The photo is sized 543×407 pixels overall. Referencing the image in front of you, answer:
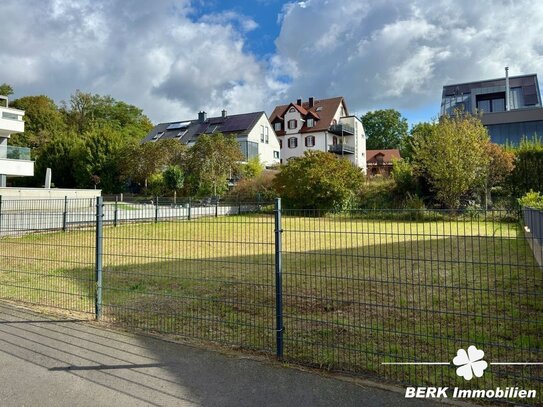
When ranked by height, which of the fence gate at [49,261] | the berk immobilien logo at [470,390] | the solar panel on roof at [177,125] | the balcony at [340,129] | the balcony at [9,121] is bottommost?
the berk immobilien logo at [470,390]

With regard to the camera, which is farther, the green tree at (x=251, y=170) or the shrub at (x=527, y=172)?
the green tree at (x=251, y=170)

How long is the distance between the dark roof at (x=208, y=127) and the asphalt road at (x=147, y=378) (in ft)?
130

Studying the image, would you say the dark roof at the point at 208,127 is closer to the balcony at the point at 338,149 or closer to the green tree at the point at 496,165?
the balcony at the point at 338,149

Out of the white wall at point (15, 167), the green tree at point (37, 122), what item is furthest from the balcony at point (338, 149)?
the green tree at point (37, 122)

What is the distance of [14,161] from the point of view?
2738 cm

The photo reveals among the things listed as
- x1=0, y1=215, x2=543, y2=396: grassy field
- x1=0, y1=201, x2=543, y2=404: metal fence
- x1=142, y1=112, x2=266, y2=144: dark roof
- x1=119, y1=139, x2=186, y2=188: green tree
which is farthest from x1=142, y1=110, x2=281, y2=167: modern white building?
x1=0, y1=201, x2=543, y2=404: metal fence

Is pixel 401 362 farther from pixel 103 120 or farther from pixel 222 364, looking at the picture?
pixel 103 120

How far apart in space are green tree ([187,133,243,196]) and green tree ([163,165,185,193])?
3.74 feet

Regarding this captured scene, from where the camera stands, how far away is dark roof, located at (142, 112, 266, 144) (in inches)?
1743

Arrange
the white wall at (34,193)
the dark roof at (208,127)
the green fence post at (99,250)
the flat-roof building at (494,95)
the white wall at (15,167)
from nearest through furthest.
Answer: the green fence post at (99,250) < the white wall at (34,193) < the white wall at (15,167) < the flat-roof building at (494,95) < the dark roof at (208,127)

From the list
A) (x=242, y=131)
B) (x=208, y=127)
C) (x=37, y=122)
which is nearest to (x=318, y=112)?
(x=242, y=131)

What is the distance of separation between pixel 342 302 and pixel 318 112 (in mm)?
45016

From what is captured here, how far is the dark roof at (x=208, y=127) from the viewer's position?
44.3 meters

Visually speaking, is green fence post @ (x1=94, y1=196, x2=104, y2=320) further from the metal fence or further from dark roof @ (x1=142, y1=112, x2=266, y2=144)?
dark roof @ (x1=142, y1=112, x2=266, y2=144)
